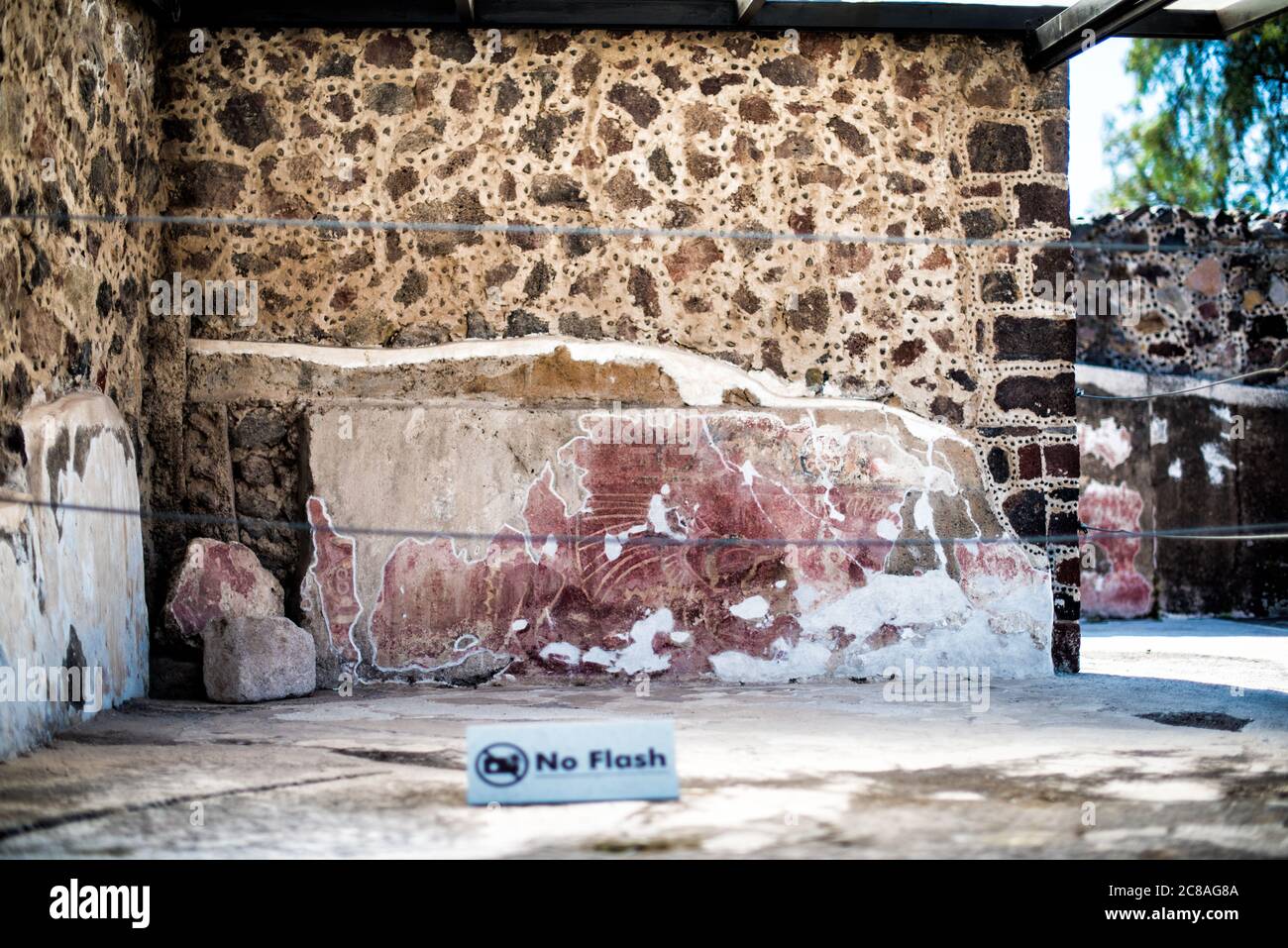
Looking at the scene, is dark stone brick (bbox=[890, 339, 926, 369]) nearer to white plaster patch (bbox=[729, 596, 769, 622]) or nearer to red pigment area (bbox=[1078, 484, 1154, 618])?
white plaster patch (bbox=[729, 596, 769, 622])

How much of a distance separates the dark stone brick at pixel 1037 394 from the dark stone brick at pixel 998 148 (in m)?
0.92

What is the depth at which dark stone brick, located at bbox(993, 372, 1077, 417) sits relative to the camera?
19.4 feet

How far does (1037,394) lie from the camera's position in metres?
5.93

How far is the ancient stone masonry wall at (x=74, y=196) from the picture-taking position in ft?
13.8

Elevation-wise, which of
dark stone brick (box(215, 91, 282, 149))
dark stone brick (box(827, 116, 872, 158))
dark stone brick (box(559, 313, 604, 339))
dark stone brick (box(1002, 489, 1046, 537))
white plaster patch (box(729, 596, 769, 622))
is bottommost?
white plaster patch (box(729, 596, 769, 622))

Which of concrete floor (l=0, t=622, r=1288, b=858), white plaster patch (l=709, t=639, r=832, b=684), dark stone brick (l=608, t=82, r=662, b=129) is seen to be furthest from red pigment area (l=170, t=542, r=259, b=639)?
dark stone brick (l=608, t=82, r=662, b=129)

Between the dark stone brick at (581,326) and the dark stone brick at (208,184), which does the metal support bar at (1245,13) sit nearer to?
the dark stone brick at (581,326)

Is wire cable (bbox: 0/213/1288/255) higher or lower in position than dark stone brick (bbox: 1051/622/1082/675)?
higher

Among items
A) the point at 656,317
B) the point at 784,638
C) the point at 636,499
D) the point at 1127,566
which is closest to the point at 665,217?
the point at 656,317

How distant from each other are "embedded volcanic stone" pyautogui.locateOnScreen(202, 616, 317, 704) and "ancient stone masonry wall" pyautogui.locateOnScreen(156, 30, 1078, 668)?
0.53 m

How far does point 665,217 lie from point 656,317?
43cm

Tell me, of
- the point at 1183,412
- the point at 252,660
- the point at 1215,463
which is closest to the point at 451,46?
the point at 252,660

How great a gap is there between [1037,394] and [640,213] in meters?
1.88
